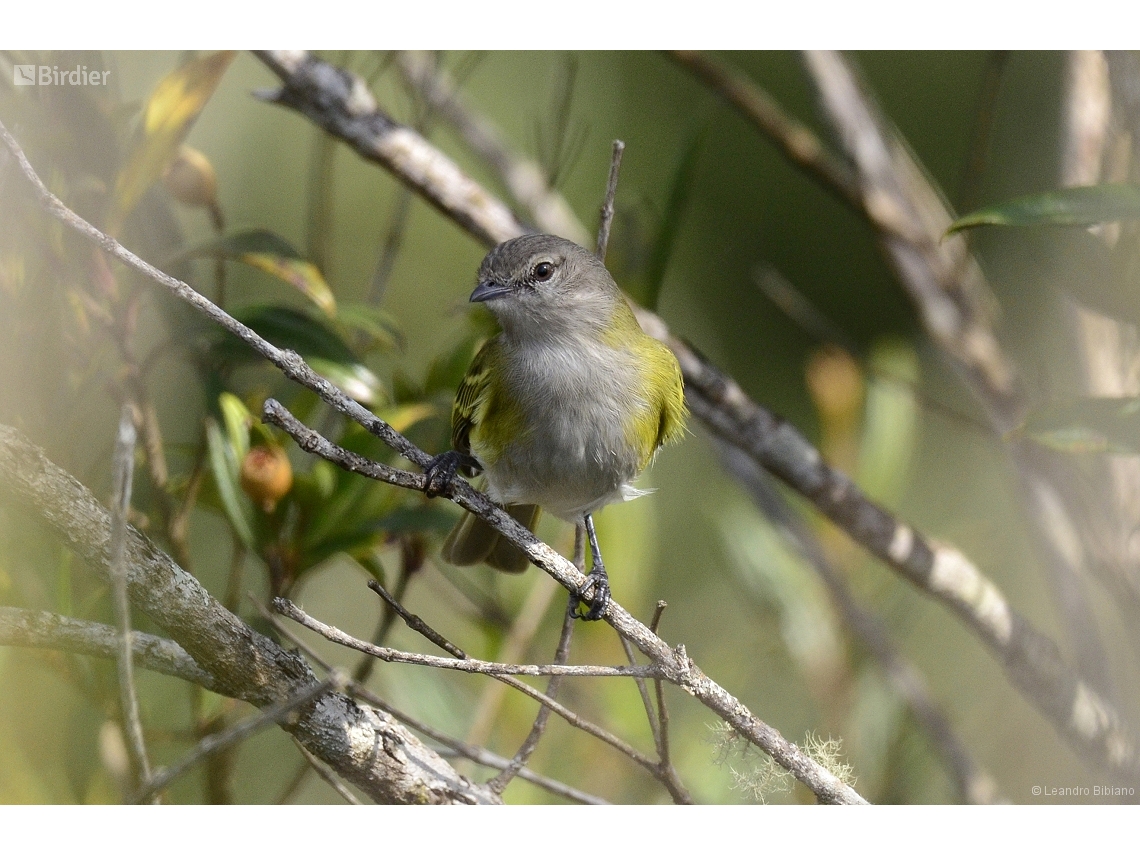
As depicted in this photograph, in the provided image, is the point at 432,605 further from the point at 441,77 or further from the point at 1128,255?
the point at 1128,255

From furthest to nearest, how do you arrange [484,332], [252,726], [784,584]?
[784,584] < [484,332] < [252,726]

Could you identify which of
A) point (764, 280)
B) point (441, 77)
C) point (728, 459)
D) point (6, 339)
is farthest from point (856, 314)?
point (6, 339)

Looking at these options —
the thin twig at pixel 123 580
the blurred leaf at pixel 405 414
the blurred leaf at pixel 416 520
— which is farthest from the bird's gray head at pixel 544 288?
the thin twig at pixel 123 580

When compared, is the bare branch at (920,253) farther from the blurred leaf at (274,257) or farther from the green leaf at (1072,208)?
the blurred leaf at (274,257)

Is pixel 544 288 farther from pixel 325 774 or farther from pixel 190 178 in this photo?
pixel 325 774

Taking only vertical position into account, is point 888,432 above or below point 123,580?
above

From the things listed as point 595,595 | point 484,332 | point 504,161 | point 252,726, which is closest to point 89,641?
point 252,726

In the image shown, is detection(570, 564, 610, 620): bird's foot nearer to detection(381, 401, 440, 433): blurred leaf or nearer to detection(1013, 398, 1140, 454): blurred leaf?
detection(381, 401, 440, 433): blurred leaf
